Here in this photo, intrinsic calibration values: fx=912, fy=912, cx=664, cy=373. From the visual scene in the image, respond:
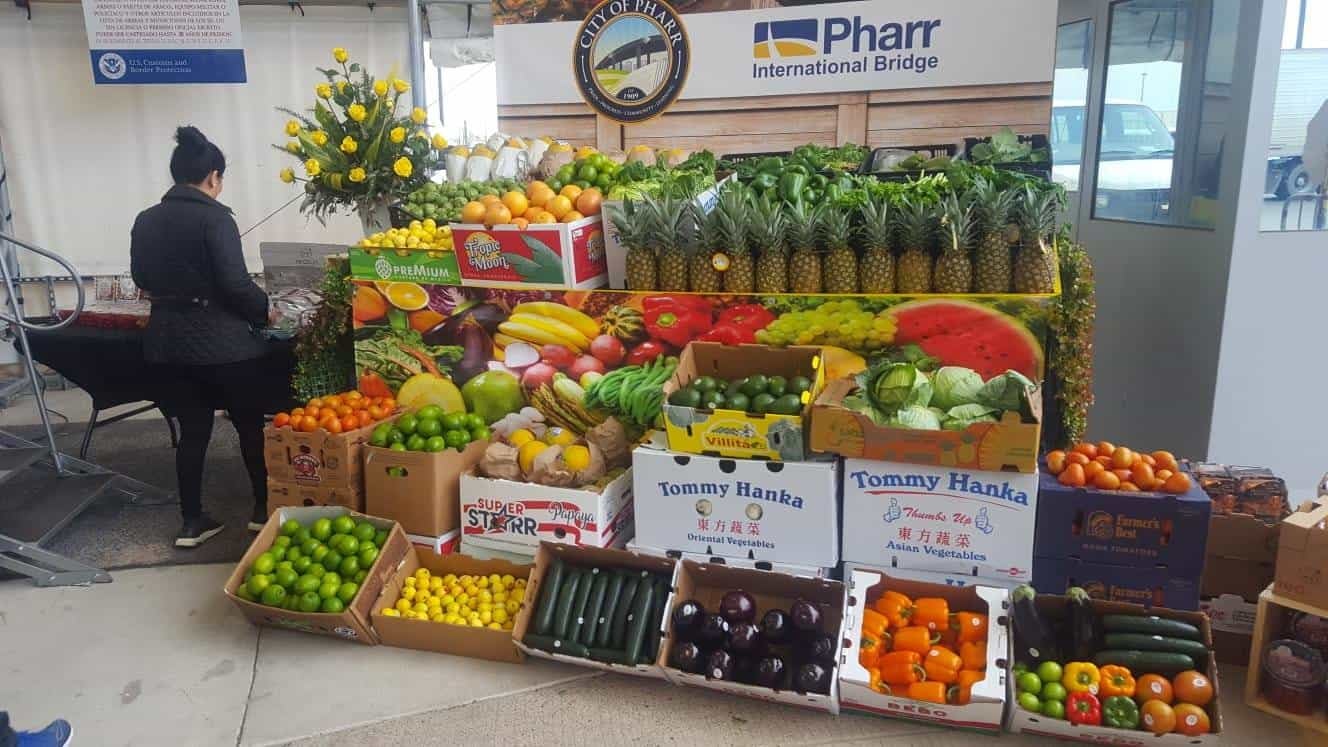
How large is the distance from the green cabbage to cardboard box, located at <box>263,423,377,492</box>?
7.51 ft

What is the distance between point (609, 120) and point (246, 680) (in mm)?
3899

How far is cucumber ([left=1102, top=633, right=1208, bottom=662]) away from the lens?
2.64 meters

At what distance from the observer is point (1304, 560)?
2.74 m

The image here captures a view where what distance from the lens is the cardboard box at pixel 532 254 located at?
3824 mm

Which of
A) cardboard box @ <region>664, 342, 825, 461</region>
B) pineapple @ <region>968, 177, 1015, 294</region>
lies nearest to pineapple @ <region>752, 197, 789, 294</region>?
cardboard box @ <region>664, 342, 825, 461</region>

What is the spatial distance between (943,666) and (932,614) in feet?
0.71

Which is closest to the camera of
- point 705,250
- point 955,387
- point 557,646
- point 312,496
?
point 557,646

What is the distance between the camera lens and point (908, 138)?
5184mm

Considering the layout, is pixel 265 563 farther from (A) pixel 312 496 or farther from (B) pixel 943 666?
(B) pixel 943 666

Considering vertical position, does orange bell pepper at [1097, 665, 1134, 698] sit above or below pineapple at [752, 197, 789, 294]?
below

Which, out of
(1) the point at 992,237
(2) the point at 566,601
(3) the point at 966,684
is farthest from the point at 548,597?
(1) the point at 992,237

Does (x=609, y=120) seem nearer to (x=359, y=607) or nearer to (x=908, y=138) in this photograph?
(x=908, y=138)

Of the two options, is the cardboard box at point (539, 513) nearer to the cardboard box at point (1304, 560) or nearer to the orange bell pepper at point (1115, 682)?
the orange bell pepper at point (1115, 682)

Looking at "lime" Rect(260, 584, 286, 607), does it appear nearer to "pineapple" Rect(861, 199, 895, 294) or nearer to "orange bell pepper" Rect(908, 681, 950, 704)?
"orange bell pepper" Rect(908, 681, 950, 704)
